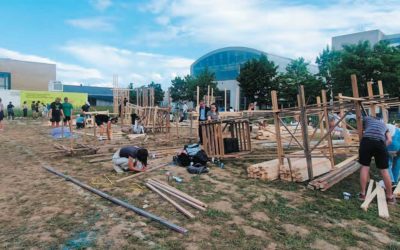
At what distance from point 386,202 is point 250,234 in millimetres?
3002

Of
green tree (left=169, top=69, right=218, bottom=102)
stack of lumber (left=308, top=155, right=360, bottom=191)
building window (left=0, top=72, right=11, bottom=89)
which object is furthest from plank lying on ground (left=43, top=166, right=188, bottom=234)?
building window (left=0, top=72, right=11, bottom=89)

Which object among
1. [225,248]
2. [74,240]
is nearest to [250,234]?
[225,248]

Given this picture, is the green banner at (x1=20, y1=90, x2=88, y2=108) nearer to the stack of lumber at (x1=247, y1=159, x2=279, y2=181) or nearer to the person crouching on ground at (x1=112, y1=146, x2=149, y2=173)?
the person crouching on ground at (x1=112, y1=146, x2=149, y2=173)

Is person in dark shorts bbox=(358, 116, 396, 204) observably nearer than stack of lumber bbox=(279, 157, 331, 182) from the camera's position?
Yes

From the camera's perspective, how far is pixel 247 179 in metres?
7.27

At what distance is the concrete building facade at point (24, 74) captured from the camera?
4934 centimetres

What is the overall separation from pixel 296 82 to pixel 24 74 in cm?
4353

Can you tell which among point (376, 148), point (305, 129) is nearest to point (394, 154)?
point (376, 148)

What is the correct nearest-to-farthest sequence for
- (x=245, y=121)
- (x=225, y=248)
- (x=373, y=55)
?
(x=225, y=248), (x=245, y=121), (x=373, y=55)

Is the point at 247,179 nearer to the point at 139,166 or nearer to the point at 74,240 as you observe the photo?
the point at 139,166

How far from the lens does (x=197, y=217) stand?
485cm

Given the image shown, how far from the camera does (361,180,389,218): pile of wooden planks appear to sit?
16.8ft

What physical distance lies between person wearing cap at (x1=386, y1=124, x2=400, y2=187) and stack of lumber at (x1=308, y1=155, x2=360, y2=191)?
3.16ft

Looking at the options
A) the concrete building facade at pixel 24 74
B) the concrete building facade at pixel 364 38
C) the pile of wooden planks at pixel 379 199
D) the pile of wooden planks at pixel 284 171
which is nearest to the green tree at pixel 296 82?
the concrete building facade at pixel 364 38
